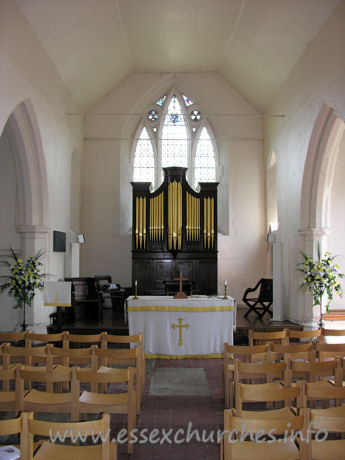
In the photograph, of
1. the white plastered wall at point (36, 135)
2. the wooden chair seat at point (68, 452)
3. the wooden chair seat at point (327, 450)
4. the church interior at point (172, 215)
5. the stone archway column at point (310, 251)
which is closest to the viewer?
the wooden chair seat at point (68, 452)

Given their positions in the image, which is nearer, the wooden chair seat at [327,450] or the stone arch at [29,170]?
the wooden chair seat at [327,450]

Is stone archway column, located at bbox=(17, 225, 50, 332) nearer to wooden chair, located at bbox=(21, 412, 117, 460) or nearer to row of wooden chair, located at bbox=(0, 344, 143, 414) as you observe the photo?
row of wooden chair, located at bbox=(0, 344, 143, 414)

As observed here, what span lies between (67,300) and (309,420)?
6.88 meters

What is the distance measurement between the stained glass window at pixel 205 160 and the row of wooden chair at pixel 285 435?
42.3ft

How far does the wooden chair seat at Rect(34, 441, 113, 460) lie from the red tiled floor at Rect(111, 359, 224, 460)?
151 cm

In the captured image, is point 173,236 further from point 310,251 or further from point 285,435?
point 285,435

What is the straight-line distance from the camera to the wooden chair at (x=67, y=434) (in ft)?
9.71

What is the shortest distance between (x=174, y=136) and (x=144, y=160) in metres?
1.34

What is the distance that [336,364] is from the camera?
5094 millimetres

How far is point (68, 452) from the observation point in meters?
3.12

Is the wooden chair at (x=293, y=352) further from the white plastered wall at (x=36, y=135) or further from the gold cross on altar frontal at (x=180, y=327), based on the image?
the white plastered wall at (x=36, y=135)

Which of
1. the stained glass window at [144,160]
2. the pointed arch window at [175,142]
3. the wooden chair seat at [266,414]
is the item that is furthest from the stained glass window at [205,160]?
the wooden chair seat at [266,414]

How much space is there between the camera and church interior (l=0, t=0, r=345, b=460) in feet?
17.2

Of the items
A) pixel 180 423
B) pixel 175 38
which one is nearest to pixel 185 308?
pixel 180 423
